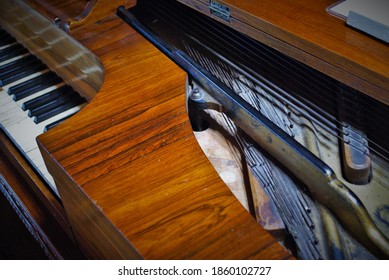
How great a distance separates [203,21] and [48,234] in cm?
105

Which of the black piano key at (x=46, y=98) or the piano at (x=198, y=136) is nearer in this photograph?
the piano at (x=198, y=136)

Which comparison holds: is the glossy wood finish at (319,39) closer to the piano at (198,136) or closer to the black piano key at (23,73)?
the piano at (198,136)

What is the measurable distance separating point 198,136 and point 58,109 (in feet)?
2.18

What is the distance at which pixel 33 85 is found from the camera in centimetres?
222

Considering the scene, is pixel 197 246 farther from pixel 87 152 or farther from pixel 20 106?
pixel 20 106

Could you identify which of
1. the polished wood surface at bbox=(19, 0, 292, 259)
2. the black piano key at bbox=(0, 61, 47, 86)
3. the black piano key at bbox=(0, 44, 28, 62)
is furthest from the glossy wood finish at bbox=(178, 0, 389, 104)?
the black piano key at bbox=(0, 44, 28, 62)

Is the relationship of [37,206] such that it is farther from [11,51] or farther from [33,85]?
[11,51]

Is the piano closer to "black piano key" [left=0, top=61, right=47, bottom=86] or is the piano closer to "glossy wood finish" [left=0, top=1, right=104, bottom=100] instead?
"glossy wood finish" [left=0, top=1, right=104, bottom=100]

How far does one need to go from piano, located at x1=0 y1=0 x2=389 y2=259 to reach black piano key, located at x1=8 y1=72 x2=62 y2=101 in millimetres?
25

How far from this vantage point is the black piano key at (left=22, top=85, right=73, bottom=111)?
210 cm

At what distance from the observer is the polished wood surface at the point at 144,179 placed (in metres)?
1.16

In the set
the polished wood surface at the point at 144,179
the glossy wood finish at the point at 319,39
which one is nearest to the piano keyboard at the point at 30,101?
the polished wood surface at the point at 144,179

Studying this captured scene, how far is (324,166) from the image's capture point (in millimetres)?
1365

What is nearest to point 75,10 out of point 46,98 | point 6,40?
point 46,98
